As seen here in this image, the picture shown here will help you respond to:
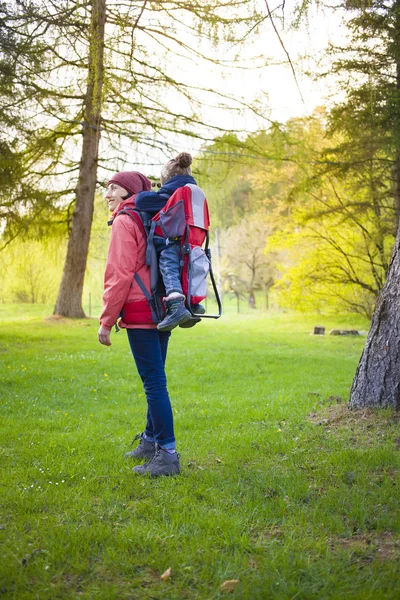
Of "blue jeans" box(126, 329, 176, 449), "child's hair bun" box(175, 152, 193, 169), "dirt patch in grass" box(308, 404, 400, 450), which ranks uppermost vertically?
"child's hair bun" box(175, 152, 193, 169)

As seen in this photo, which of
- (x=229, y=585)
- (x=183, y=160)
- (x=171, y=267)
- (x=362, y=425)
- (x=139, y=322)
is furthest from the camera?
(x=362, y=425)

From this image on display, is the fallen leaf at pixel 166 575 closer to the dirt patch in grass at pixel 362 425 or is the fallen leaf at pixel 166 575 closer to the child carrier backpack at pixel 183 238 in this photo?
the child carrier backpack at pixel 183 238

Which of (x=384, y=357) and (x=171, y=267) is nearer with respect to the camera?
(x=171, y=267)

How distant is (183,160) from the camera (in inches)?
154

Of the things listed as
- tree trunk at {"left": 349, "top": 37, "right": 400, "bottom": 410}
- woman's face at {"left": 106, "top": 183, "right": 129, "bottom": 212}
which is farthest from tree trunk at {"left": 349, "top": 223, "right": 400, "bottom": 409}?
woman's face at {"left": 106, "top": 183, "right": 129, "bottom": 212}

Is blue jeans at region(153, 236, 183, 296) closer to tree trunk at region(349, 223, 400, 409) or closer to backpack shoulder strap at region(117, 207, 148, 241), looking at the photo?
backpack shoulder strap at region(117, 207, 148, 241)

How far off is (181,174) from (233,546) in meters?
2.36

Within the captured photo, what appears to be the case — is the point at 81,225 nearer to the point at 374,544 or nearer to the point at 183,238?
the point at 183,238

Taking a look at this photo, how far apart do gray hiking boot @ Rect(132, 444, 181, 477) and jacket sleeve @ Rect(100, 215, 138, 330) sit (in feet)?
3.06

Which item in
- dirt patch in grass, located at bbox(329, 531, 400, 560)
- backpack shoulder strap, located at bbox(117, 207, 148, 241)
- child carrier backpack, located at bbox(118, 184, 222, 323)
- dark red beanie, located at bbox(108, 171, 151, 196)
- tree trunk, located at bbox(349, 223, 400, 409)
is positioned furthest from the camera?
tree trunk, located at bbox(349, 223, 400, 409)

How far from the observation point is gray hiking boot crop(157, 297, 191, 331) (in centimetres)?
355

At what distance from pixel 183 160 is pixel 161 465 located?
2047 mm

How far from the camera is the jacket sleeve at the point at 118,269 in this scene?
368 cm

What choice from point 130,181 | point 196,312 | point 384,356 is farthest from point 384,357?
point 130,181
